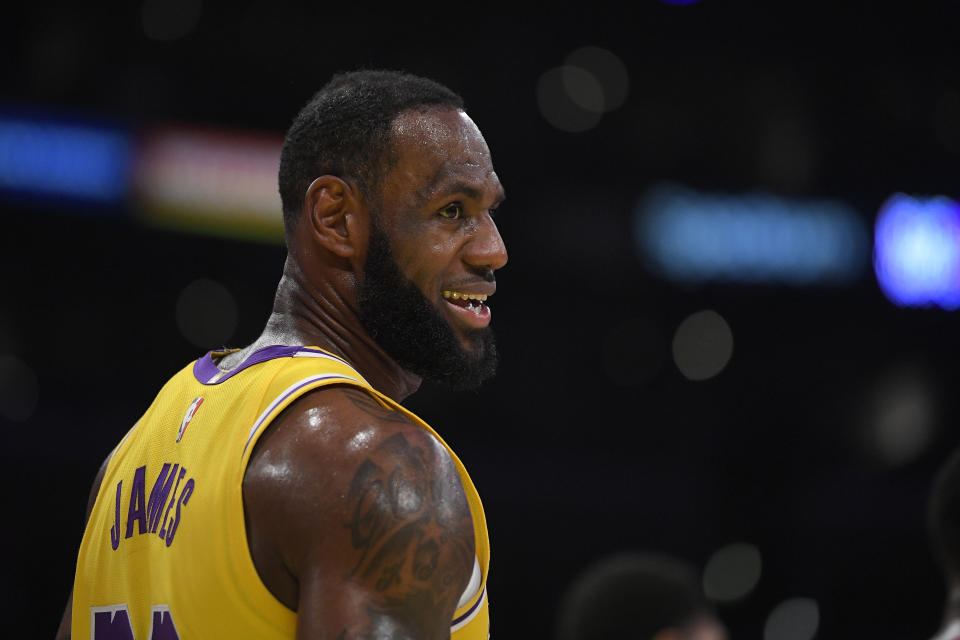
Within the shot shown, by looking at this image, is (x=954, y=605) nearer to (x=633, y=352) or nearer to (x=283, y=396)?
(x=283, y=396)

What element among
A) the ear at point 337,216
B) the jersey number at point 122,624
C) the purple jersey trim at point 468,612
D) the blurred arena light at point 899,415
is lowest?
the blurred arena light at point 899,415

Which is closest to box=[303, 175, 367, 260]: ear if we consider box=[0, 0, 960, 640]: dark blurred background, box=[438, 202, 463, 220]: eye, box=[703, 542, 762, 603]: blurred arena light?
box=[438, 202, 463, 220]: eye

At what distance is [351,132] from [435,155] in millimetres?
161

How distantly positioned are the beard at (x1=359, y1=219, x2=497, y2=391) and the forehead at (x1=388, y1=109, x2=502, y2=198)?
0.11 meters

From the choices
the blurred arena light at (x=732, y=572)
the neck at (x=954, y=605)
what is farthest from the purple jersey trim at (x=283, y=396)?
the blurred arena light at (x=732, y=572)

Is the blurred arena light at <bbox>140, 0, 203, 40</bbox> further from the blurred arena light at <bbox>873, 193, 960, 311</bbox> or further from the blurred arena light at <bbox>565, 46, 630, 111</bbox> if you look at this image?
the blurred arena light at <bbox>873, 193, 960, 311</bbox>

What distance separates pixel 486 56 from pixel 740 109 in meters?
2.37

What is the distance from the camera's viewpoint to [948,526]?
3.19m

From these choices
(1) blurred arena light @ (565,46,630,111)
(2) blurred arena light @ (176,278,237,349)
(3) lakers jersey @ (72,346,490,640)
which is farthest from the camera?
(1) blurred arena light @ (565,46,630,111)

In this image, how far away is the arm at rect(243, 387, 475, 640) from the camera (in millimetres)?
1465

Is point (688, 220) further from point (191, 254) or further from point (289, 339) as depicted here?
point (289, 339)

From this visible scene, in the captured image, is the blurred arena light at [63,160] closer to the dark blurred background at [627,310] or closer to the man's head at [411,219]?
the dark blurred background at [627,310]

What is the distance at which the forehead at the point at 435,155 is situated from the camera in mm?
1969

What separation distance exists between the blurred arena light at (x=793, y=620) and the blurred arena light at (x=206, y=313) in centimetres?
531
